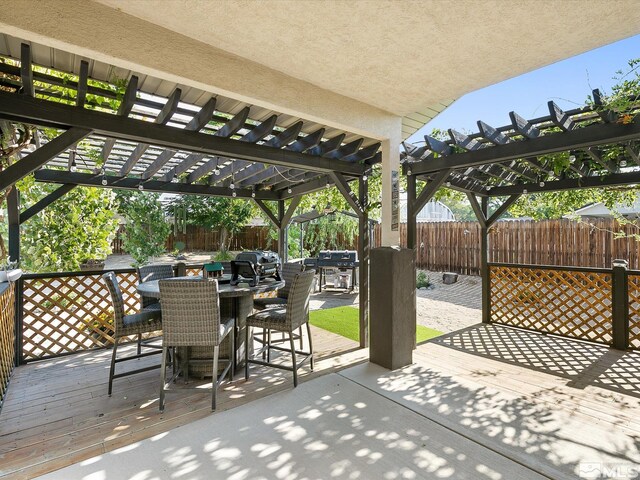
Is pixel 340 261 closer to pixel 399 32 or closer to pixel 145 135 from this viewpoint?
pixel 145 135

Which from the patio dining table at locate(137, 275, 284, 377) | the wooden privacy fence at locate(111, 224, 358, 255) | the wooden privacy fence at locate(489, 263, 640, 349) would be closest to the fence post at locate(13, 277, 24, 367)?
the patio dining table at locate(137, 275, 284, 377)

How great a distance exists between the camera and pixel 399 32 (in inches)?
85.3

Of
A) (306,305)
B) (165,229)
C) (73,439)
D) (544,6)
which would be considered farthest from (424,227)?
(73,439)

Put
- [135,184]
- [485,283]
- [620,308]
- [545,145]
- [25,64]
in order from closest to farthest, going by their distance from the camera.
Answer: [25,64]
[545,145]
[620,308]
[135,184]
[485,283]

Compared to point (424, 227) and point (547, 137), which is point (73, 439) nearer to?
point (547, 137)

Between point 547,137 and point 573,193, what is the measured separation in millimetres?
3578

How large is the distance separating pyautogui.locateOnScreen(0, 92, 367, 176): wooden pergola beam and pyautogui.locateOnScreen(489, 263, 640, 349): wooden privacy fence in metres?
3.79

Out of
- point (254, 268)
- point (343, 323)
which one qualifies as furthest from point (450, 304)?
point (254, 268)

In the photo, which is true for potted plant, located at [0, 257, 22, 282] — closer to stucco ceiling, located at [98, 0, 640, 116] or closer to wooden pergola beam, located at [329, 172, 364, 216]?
stucco ceiling, located at [98, 0, 640, 116]

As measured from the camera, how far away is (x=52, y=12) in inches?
71.9

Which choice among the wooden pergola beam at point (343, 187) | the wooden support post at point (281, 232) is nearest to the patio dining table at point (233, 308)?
the wooden pergola beam at point (343, 187)

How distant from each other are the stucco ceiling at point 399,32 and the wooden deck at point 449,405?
2.72 meters

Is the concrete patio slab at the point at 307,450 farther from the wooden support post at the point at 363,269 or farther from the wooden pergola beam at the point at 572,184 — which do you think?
the wooden pergola beam at the point at 572,184

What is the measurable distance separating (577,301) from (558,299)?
0.25 m
